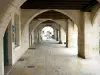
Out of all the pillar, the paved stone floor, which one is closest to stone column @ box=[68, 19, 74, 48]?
the pillar

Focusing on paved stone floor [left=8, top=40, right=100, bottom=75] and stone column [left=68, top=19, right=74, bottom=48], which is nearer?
paved stone floor [left=8, top=40, right=100, bottom=75]

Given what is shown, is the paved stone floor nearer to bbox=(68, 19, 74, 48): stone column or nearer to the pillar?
the pillar

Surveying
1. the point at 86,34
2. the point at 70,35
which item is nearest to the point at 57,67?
the point at 86,34

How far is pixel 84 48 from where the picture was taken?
9078mm

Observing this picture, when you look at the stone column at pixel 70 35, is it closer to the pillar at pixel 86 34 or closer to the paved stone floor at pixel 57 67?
the pillar at pixel 86 34

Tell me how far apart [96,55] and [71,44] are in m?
6.01

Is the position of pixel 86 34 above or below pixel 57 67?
above

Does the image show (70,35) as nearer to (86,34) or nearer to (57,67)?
(86,34)

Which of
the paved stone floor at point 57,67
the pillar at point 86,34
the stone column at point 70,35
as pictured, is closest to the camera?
the paved stone floor at point 57,67

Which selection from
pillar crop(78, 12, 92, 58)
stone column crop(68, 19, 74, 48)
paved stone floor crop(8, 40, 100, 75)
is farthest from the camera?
stone column crop(68, 19, 74, 48)

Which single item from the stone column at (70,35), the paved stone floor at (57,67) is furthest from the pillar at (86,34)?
the stone column at (70,35)

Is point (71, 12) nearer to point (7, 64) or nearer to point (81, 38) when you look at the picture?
point (81, 38)

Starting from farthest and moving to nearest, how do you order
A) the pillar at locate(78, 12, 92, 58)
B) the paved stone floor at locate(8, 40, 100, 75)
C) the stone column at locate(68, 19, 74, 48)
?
the stone column at locate(68, 19, 74, 48) → the pillar at locate(78, 12, 92, 58) → the paved stone floor at locate(8, 40, 100, 75)

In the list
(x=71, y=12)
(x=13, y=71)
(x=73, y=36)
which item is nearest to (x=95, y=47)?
(x=71, y=12)
